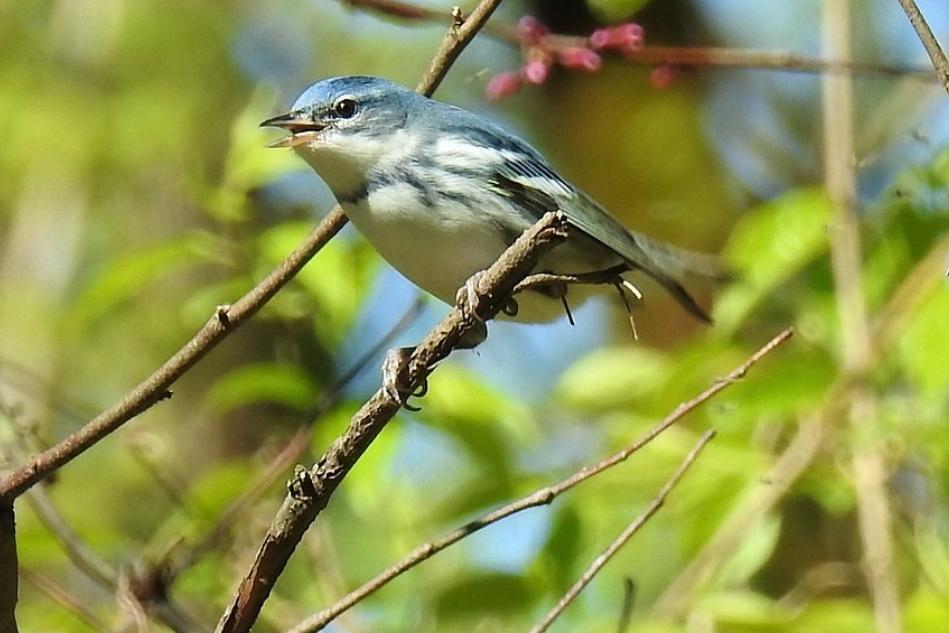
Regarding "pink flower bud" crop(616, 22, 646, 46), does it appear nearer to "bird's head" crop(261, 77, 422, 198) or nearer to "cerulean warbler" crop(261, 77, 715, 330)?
"cerulean warbler" crop(261, 77, 715, 330)

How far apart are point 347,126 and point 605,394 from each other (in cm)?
85

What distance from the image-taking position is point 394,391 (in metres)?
1.71

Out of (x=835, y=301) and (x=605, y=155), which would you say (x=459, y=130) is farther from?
(x=605, y=155)

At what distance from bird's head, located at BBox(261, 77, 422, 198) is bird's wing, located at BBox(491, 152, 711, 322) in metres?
0.20

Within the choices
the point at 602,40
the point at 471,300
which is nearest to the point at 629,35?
the point at 602,40

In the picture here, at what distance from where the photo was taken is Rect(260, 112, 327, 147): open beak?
240 cm

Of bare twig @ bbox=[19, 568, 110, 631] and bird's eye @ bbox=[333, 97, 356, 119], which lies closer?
bare twig @ bbox=[19, 568, 110, 631]

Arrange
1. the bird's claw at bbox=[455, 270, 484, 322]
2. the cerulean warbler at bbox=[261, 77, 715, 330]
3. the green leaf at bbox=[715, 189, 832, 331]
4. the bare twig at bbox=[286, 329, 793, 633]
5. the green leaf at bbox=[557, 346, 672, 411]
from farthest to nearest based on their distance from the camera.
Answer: the green leaf at bbox=[557, 346, 672, 411] < the green leaf at bbox=[715, 189, 832, 331] < the cerulean warbler at bbox=[261, 77, 715, 330] < the bird's claw at bbox=[455, 270, 484, 322] < the bare twig at bbox=[286, 329, 793, 633]

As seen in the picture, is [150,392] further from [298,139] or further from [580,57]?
[580,57]

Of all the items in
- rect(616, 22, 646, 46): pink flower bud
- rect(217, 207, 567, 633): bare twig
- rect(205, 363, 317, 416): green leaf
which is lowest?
rect(217, 207, 567, 633): bare twig

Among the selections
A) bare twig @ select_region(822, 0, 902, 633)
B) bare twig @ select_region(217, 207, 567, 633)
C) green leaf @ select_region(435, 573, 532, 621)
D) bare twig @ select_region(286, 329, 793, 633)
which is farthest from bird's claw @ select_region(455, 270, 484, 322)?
bare twig @ select_region(822, 0, 902, 633)

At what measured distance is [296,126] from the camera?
97.3 inches

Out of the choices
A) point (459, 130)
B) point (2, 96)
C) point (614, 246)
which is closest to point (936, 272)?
point (614, 246)

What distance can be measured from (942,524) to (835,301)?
1.58ft
